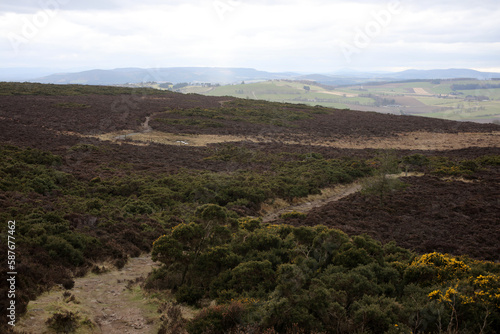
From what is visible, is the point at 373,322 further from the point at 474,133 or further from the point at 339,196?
the point at 474,133

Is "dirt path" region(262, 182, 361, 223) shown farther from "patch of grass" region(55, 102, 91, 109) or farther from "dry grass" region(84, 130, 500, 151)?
"patch of grass" region(55, 102, 91, 109)

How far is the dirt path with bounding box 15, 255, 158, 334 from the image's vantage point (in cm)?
636

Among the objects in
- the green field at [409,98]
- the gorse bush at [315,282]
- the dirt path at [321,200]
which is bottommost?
the dirt path at [321,200]

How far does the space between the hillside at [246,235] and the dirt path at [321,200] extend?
0.44 feet

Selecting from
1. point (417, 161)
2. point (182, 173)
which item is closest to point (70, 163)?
point (182, 173)

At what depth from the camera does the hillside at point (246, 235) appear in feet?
21.1

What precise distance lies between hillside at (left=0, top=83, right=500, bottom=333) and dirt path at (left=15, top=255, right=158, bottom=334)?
0.05 metres

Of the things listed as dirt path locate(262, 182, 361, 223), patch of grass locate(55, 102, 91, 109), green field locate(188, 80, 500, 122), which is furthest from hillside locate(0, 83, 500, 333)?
green field locate(188, 80, 500, 122)

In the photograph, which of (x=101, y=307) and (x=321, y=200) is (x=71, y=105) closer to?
(x=321, y=200)

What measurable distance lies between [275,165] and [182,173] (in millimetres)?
8113

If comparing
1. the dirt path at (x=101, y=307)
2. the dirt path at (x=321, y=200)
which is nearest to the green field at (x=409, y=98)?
the dirt path at (x=321, y=200)

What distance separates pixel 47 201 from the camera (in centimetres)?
1334

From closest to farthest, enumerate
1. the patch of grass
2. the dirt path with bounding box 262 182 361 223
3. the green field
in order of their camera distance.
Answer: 1. the dirt path with bounding box 262 182 361 223
2. the patch of grass
3. the green field

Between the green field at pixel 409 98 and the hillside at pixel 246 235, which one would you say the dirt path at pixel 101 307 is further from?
the green field at pixel 409 98
